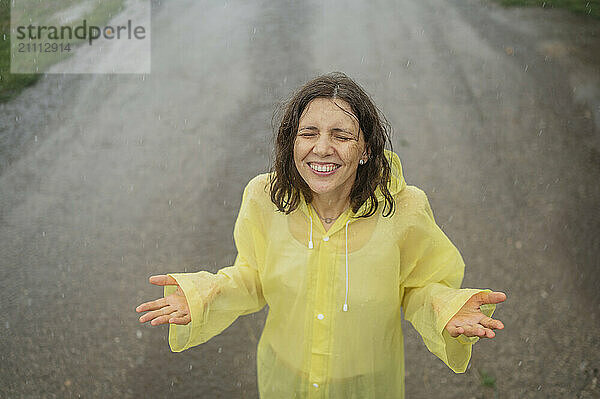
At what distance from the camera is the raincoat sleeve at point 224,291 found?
1959 millimetres

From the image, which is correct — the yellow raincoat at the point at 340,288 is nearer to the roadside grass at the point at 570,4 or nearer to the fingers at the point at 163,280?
the fingers at the point at 163,280

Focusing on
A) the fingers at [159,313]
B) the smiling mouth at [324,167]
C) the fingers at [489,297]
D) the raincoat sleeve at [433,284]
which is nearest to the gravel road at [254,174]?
the raincoat sleeve at [433,284]

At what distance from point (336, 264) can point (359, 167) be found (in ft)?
1.17

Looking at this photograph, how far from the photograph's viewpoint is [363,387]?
2.19 m

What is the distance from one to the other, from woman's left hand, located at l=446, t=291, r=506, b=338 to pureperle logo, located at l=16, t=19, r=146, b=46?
6071mm

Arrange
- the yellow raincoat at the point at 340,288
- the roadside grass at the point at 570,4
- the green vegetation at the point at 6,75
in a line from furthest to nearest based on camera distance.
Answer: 1. the roadside grass at the point at 570,4
2. the green vegetation at the point at 6,75
3. the yellow raincoat at the point at 340,288

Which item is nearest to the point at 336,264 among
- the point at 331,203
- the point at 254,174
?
the point at 331,203

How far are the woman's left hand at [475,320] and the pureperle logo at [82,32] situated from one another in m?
6.07

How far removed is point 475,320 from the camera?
1.77m

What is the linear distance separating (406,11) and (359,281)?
633 centimetres

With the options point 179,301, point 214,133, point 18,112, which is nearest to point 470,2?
point 214,133

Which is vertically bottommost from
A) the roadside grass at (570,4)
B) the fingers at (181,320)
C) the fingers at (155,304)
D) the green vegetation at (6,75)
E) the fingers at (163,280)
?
the fingers at (181,320)

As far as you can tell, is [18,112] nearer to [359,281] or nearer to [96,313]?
[96,313]

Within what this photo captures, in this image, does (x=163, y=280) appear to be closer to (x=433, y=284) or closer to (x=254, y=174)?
(x=433, y=284)
